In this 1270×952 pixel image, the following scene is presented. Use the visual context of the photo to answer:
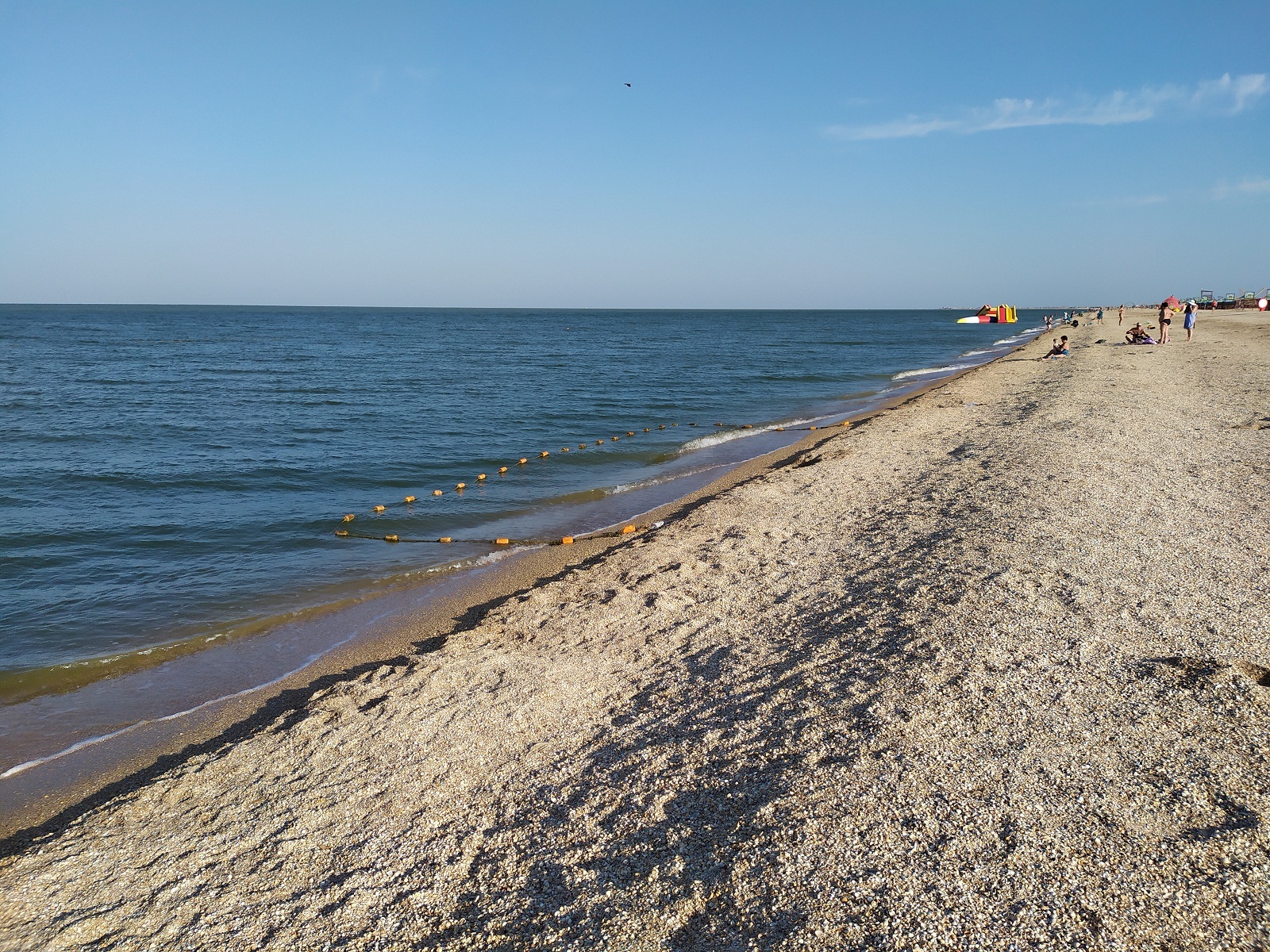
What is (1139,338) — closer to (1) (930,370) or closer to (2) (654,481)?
(1) (930,370)

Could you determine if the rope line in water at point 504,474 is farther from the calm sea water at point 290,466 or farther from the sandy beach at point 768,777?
the sandy beach at point 768,777

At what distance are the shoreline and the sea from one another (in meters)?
0.23

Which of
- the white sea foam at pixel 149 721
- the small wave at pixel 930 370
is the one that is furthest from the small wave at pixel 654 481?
the small wave at pixel 930 370

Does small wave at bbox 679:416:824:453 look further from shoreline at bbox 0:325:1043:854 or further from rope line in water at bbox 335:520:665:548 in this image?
rope line in water at bbox 335:520:665:548

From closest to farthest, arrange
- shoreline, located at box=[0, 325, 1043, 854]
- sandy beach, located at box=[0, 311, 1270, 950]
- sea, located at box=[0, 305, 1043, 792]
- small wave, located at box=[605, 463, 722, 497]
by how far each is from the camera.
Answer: sandy beach, located at box=[0, 311, 1270, 950] < shoreline, located at box=[0, 325, 1043, 854] < sea, located at box=[0, 305, 1043, 792] < small wave, located at box=[605, 463, 722, 497]

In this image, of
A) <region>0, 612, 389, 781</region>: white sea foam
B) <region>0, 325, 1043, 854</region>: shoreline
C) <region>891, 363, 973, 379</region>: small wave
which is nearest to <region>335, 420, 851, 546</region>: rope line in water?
<region>0, 325, 1043, 854</region>: shoreline

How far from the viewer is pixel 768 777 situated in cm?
461

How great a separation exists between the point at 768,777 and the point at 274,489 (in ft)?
45.4

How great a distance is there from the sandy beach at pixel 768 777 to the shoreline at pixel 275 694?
0.75 ft

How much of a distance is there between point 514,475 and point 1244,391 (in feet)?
60.2

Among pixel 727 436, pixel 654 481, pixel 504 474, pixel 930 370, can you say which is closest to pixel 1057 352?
pixel 930 370

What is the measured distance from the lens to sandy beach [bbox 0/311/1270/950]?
11.8 feet

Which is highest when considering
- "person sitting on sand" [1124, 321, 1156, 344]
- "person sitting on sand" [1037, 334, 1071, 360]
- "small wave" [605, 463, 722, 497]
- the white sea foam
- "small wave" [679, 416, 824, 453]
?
"person sitting on sand" [1124, 321, 1156, 344]

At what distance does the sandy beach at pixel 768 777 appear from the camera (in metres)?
3.60
